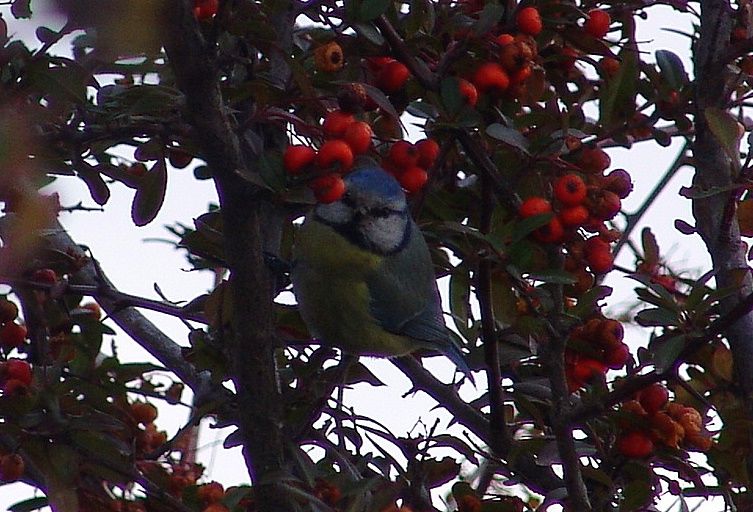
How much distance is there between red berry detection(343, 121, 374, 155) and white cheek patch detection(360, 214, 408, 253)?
63 centimetres

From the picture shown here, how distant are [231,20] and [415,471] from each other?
78 centimetres

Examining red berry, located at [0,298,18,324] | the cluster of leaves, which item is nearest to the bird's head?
the cluster of leaves

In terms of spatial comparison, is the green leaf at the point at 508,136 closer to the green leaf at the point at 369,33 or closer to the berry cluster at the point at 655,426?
the green leaf at the point at 369,33

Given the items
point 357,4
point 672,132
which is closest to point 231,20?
point 357,4

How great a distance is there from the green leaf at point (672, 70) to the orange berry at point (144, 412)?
124cm

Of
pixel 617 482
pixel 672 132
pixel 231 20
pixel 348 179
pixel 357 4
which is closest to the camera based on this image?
pixel 231 20

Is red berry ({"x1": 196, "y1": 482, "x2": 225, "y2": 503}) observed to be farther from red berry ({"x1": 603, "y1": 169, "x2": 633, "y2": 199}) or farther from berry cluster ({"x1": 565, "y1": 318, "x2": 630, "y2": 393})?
red berry ({"x1": 603, "y1": 169, "x2": 633, "y2": 199})

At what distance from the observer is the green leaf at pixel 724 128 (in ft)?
5.49

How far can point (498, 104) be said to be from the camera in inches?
68.2

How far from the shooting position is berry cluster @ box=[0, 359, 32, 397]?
1.71 metres

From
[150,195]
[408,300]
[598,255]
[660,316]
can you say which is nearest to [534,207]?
[598,255]

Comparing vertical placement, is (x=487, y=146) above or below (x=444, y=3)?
below

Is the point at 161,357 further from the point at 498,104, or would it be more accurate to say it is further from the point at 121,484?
the point at 498,104

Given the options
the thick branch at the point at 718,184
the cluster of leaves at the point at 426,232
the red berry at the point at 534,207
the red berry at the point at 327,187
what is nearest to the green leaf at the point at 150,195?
the cluster of leaves at the point at 426,232
